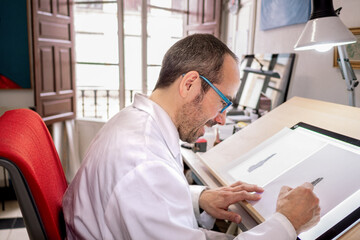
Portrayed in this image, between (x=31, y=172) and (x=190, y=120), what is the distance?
51 centimetres

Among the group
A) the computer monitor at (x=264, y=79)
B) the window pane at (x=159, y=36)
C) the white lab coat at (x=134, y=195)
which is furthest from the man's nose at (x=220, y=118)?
the window pane at (x=159, y=36)

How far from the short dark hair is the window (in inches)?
110

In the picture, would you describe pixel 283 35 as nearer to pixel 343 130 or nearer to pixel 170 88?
pixel 343 130

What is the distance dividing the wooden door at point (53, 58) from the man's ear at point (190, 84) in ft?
8.60

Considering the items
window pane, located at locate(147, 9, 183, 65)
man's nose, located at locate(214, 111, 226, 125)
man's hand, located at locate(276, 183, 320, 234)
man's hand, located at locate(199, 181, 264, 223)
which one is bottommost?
man's hand, located at locate(199, 181, 264, 223)

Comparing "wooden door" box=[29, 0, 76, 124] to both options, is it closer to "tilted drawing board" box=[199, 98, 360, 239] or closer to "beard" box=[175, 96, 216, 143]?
"tilted drawing board" box=[199, 98, 360, 239]

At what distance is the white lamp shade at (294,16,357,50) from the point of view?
3.30 ft

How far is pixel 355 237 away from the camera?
63cm

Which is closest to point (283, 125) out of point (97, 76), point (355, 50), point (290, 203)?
point (290, 203)

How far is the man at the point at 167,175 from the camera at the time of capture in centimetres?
63

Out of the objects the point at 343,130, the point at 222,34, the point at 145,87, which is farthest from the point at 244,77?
the point at 145,87

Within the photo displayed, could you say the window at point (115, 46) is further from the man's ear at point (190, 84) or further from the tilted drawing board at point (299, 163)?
the man's ear at point (190, 84)

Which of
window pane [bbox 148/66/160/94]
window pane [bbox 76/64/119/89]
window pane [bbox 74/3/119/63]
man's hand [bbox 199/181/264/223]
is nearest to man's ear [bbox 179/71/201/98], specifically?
man's hand [bbox 199/181/264/223]

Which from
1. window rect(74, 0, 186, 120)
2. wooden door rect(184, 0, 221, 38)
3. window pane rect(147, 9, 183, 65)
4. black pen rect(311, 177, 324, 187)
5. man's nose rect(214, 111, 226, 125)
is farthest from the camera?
window pane rect(147, 9, 183, 65)
